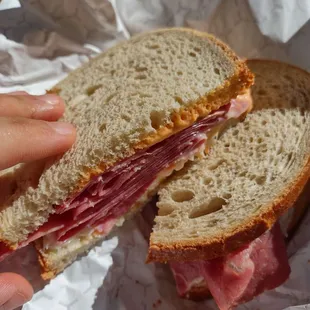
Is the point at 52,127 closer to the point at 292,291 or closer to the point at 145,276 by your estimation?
the point at 145,276

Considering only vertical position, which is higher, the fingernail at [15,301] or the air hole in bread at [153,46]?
the air hole in bread at [153,46]

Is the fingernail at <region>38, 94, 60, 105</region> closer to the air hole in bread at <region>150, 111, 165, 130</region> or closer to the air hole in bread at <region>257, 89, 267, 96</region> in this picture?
the air hole in bread at <region>150, 111, 165, 130</region>

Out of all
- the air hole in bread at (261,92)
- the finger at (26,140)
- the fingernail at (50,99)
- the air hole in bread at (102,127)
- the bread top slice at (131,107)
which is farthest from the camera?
the air hole in bread at (261,92)

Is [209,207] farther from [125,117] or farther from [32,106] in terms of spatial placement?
[32,106]

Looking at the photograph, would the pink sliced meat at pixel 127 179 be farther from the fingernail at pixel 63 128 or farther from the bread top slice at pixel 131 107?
the fingernail at pixel 63 128

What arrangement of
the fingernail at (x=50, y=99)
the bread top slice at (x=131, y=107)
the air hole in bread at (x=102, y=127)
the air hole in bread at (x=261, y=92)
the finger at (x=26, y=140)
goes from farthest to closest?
the air hole in bread at (x=261, y=92) < the fingernail at (x=50, y=99) < the air hole in bread at (x=102, y=127) < the bread top slice at (x=131, y=107) < the finger at (x=26, y=140)

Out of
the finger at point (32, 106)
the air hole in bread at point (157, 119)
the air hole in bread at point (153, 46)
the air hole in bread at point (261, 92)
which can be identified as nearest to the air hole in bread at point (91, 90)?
the finger at point (32, 106)
